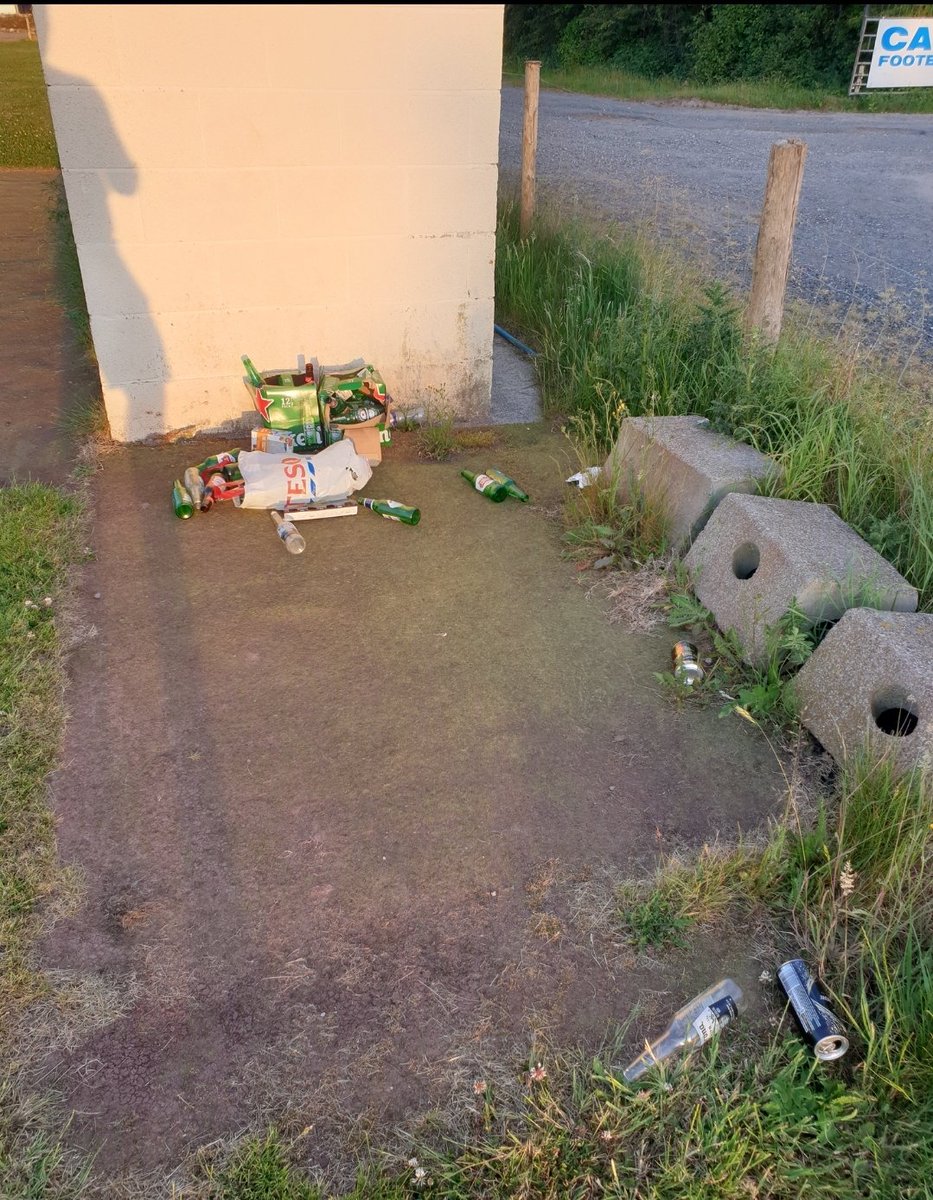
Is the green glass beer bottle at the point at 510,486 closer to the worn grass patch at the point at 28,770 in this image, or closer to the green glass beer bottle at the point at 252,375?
the green glass beer bottle at the point at 252,375

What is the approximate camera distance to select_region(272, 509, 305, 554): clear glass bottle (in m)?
4.27

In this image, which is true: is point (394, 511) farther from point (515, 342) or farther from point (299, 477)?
point (515, 342)

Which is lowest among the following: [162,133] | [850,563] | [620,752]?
[620,752]

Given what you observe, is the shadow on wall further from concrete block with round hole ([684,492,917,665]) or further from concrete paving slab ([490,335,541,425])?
concrete block with round hole ([684,492,917,665])

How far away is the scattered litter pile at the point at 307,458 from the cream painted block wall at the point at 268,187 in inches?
11.9

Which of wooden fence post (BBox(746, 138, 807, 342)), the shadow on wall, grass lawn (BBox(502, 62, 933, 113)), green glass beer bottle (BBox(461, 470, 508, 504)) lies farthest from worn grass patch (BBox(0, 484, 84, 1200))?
grass lawn (BBox(502, 62, 933, 113))

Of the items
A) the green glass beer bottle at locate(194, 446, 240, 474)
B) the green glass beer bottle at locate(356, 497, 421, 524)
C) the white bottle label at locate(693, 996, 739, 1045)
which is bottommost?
the green glass beer bottle at locate(356, 497, 421, 524)

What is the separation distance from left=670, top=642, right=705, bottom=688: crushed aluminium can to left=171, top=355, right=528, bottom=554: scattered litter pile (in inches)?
60.6

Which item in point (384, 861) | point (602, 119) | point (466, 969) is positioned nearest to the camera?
point (466, 969)

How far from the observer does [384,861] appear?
2.71m

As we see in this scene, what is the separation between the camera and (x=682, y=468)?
4.16 meters

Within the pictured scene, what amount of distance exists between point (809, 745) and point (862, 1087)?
4.14ft

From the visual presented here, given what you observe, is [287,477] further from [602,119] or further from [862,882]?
[602,119]

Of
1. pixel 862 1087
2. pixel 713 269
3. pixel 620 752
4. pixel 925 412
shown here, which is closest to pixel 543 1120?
pixel 862 1087
